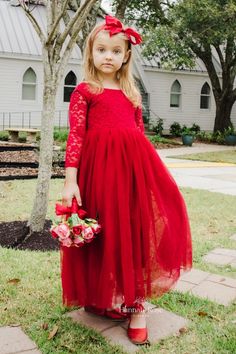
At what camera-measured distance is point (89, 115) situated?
2.71 m

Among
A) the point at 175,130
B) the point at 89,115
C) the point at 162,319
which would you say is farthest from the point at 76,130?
the point at 175,130

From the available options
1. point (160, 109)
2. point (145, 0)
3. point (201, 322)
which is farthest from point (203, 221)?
point (160, 109)

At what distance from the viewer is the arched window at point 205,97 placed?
25936 mm

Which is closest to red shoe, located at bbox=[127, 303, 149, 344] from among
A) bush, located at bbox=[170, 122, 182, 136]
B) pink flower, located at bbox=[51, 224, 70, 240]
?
pink flower, located at bbox=[51, 224, 70, 240]

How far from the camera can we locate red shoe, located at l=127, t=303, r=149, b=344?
2643 millimetres

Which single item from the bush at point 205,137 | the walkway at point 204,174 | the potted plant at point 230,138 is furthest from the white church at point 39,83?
the walkway at point 204,174

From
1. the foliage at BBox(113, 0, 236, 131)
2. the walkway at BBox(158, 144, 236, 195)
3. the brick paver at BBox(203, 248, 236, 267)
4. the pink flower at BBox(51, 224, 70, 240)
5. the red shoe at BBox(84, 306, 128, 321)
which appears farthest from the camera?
the foliage at BBox(113, 0, 236, 131)

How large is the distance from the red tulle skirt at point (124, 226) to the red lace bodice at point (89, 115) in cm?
5

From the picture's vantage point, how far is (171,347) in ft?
8.56

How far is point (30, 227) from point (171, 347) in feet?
8.59

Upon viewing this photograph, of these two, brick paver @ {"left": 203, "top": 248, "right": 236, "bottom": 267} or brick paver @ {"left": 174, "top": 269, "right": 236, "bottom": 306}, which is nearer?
brick paver @ {"left": 174, "top": 269, "right": 236, "bottom": 306}

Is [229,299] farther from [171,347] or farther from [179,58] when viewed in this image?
[179,58]

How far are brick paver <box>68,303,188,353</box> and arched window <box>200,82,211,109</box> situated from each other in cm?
2396

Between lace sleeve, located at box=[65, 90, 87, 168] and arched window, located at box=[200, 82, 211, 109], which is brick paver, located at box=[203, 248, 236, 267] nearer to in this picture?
lace sleeve, located at box=[65, 90, 87, 168]
